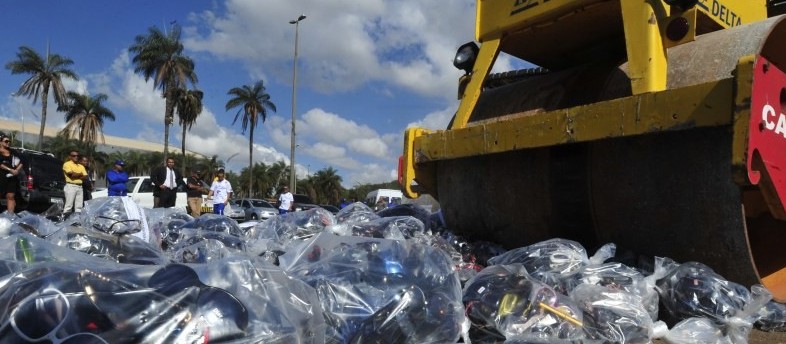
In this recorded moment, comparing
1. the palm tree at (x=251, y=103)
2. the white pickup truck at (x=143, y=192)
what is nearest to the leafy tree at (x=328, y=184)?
the palm tree at (x=251, y=103)

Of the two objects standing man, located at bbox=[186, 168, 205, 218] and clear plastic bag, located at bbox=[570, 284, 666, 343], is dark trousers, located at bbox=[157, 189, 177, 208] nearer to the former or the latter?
standing man, located at bbox=[186, 168, 205, 218]

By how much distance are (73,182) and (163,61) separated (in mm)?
26820

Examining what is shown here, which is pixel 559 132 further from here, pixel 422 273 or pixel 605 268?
pixel 422 273

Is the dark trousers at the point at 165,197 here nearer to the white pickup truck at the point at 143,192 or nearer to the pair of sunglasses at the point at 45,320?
the white pickup truck at the point at 143,192

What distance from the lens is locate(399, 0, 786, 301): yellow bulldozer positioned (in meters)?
2.64

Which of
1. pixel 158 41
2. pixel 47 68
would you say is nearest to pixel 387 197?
pixel 158 41

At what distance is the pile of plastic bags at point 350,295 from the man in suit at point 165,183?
236 inches

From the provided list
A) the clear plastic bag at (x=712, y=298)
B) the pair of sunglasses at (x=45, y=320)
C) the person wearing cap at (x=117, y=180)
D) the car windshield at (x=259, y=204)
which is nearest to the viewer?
the pair of sunglasses at (x=45, y=320)

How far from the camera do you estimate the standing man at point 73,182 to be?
355 inches

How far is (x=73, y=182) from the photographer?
9125 millimetres

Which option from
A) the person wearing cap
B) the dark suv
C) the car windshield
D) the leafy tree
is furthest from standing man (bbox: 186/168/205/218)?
the leafy tree

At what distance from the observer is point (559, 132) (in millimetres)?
3061

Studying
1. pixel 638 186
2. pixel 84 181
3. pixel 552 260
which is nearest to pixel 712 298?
pixel 638 186

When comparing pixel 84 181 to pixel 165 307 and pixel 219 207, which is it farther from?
pixel 165 307
